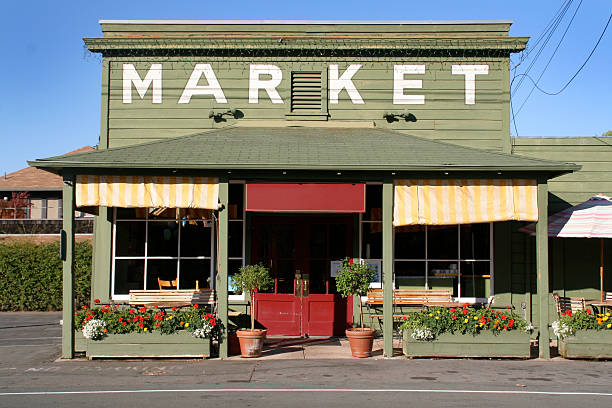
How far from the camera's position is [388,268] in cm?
1143

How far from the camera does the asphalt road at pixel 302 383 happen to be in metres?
8.13

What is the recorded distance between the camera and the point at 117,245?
44.9 feet

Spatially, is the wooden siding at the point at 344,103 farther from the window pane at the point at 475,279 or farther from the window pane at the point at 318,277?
the window pane at the point at 318,277

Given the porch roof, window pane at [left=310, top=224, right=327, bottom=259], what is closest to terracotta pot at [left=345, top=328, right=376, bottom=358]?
window pane at [left=310, top=224, right=327, bottom=259]

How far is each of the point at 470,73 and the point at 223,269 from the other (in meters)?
7.29

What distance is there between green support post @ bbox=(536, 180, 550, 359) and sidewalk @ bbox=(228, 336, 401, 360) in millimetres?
2544

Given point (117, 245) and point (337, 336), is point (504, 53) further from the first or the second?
point (117, 245)

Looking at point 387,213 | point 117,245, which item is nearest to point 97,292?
point 117,245

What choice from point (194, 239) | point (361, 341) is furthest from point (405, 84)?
point (361, 341)

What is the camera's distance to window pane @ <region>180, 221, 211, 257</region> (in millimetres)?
13695

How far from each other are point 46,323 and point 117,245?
6.30 metres

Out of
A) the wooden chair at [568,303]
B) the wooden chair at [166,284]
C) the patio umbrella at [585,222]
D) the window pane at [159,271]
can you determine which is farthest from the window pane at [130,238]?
the wooden chair at [568,303]

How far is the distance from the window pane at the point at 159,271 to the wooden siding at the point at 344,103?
2781mm

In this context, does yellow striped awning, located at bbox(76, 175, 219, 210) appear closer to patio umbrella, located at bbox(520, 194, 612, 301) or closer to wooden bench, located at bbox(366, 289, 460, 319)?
Answer: wooden bench, located at bbox(366, 289, 460, 319)
